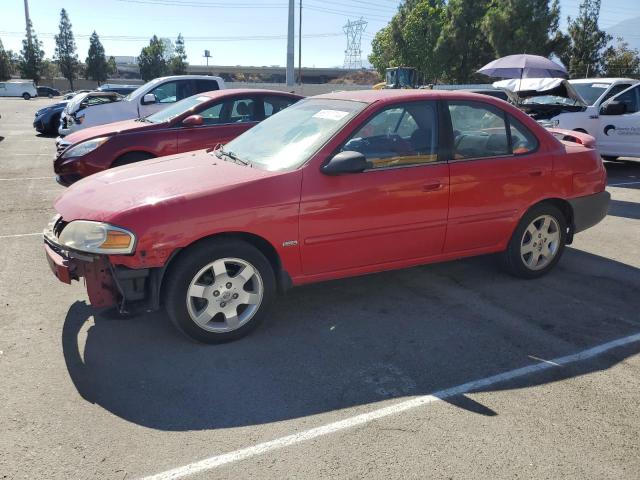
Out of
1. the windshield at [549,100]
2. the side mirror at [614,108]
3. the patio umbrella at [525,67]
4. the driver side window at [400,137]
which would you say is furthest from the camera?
the patio umbrella at [525,67]

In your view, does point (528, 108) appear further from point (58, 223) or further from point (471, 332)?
point (58, 223)

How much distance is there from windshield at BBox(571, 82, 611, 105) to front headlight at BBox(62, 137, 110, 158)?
9.61 metres

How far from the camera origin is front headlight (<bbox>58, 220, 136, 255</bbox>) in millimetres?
3576

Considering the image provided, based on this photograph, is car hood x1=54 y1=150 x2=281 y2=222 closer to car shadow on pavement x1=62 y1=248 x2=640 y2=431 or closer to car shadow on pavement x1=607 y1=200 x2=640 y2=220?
car shadow on pavement x1=62 y1=248 x2=640 y2=431

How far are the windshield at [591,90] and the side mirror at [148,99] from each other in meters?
8.90

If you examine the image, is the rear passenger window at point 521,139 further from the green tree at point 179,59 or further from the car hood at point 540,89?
the green tree at point 179,59

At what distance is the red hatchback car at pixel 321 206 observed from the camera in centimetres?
370

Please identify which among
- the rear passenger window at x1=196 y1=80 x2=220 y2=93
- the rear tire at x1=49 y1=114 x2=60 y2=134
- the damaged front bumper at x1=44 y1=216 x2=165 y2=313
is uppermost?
the rear passenger window at x1=196 y1=80 x2=220 y2=93

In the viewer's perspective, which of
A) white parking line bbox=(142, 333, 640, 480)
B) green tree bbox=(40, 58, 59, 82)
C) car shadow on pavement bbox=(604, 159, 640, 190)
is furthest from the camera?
green tree bbox=(40, 58, 59, 82)

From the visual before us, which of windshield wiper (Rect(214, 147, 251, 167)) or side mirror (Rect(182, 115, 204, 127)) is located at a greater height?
side mirror (Rect(182, 115, 204, 127))

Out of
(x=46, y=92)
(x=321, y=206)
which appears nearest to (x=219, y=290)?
(x=321, y=206)

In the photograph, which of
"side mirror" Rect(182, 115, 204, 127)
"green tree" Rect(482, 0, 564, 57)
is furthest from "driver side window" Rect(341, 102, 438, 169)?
"green tree" Rect(482, 0, 564, 57)

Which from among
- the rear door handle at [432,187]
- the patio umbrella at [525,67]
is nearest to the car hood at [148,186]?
the rear door handle at [432,187]

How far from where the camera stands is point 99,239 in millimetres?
3623
